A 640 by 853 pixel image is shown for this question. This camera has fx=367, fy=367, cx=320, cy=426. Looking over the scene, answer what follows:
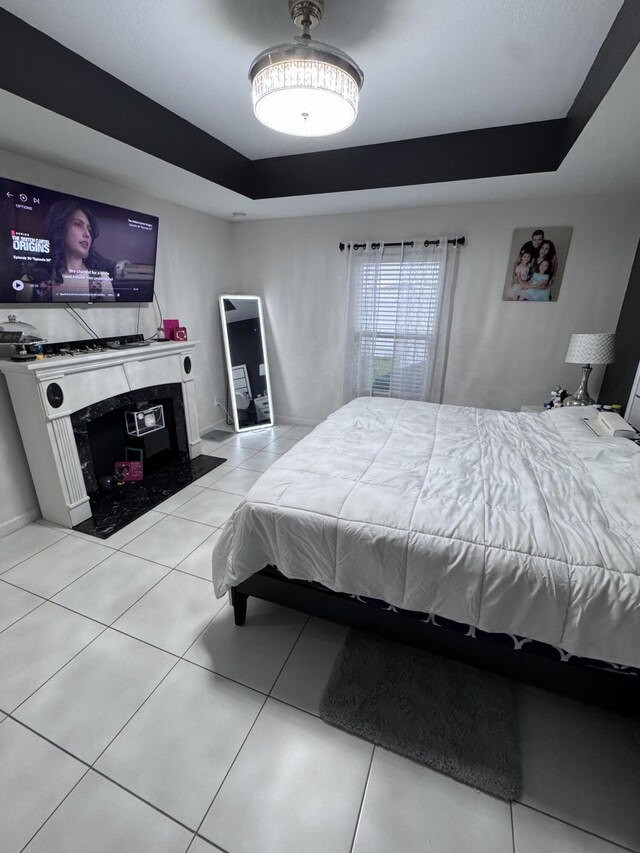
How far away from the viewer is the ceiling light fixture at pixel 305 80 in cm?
135

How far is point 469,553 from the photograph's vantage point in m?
1.26

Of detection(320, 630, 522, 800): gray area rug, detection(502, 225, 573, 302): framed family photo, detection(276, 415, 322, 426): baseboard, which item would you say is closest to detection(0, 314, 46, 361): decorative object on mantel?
detection(320, 630, 522, 800): gray area rug

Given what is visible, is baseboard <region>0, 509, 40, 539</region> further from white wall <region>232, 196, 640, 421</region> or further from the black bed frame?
white wall <region>232, 196, 640, 421</region>

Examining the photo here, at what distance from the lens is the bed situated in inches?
46.1

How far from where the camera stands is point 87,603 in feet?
6.14

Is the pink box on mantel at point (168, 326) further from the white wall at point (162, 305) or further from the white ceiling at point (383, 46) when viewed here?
the white ceiling at point (383, 46)

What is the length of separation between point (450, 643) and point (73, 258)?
3.10 meters

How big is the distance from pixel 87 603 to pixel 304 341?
3.24 meters

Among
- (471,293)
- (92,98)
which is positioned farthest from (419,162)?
(92,98)

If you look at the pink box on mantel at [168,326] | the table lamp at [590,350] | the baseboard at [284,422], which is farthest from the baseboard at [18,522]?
the table lamp at [590,350]

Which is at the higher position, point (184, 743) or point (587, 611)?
point (587, 611)

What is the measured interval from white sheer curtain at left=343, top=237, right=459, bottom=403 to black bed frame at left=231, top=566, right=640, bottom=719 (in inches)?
106

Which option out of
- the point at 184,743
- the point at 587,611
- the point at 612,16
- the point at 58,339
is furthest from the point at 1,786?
the point at 612,16

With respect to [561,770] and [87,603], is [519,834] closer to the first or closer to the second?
[561,770]
